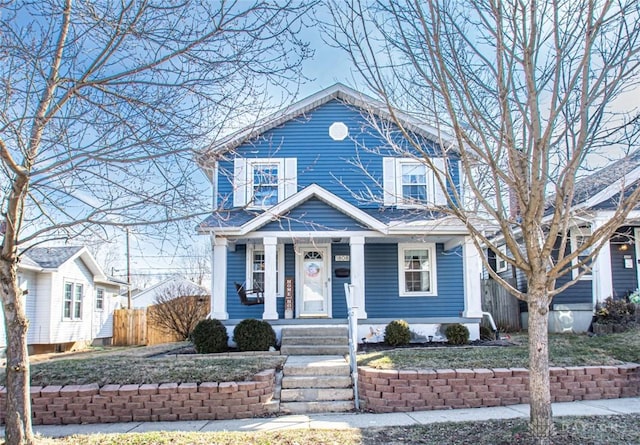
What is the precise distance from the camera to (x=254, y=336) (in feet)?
34.3

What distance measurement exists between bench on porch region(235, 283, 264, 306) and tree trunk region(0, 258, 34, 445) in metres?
7.36

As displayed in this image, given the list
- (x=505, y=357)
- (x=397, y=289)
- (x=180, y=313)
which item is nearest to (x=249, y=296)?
(x=397, y=289)

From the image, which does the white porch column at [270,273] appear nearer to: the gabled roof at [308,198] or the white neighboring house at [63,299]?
the gabled roof at [308,198]

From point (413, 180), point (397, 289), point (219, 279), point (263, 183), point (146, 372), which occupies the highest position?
point (413, 180)

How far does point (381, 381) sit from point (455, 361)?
4.41 ft

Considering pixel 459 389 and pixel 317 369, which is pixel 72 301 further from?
pixel 459 389

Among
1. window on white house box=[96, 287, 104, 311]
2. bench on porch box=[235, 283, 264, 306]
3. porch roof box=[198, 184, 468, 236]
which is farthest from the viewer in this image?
window on white house box=[96, 287, 104, 311]

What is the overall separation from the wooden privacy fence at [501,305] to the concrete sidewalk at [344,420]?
8.83 m

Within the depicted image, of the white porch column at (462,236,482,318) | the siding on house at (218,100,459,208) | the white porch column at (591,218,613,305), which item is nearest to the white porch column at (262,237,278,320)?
the siding on house at (218,100,459,208)

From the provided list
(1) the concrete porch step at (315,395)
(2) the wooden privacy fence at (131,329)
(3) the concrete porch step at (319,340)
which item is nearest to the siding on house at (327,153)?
(3) the concrete porch step at (319,340)

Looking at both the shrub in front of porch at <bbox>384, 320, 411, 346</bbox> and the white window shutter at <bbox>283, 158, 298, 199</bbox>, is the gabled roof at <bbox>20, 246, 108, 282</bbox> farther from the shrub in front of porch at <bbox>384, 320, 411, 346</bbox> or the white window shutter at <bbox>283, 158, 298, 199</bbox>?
the shrub in front of porch at <bbox>384, 320, 411, 346</bbox>

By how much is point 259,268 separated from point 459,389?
287 inches

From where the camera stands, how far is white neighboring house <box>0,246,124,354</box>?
680 inches

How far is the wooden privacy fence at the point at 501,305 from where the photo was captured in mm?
15258
